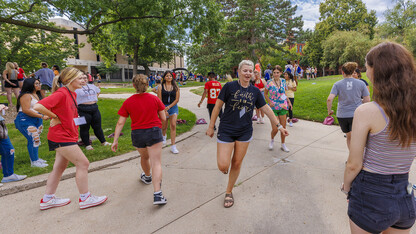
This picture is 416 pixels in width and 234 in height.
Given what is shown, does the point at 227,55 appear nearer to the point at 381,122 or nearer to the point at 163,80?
the point at 163,80

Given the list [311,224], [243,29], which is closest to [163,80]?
[311,224]

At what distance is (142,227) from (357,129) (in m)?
2.58

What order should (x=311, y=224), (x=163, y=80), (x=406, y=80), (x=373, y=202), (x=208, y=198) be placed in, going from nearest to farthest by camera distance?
(x=406, y=80), (x=373, y=202), (x=311, y=224), (x=208, y=198), (x=163, y=80)

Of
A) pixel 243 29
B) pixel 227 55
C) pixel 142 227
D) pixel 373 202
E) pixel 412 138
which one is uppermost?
pixel 243 29

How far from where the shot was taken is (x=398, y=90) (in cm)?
137

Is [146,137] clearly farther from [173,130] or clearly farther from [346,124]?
[346,124]

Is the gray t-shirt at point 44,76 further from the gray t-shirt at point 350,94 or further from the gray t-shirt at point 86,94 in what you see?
the gray t-shirt at point 350,94

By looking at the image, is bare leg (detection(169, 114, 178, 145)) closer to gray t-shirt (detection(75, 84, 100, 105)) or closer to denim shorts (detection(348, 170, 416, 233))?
gray t-shirt (detection(75, 84, 100, 105))

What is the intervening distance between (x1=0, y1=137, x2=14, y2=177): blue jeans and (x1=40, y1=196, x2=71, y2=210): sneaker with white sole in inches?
49.2

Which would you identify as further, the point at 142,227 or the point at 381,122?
the point at 142,227

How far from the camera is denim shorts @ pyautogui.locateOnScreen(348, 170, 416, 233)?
1.45 metres

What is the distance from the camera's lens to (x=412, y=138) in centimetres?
141

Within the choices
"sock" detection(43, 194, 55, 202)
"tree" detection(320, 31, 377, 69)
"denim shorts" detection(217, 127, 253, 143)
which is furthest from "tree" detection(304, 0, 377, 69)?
"sock" detection(43, 194, 55, 202)

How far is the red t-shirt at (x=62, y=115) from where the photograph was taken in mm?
2973
